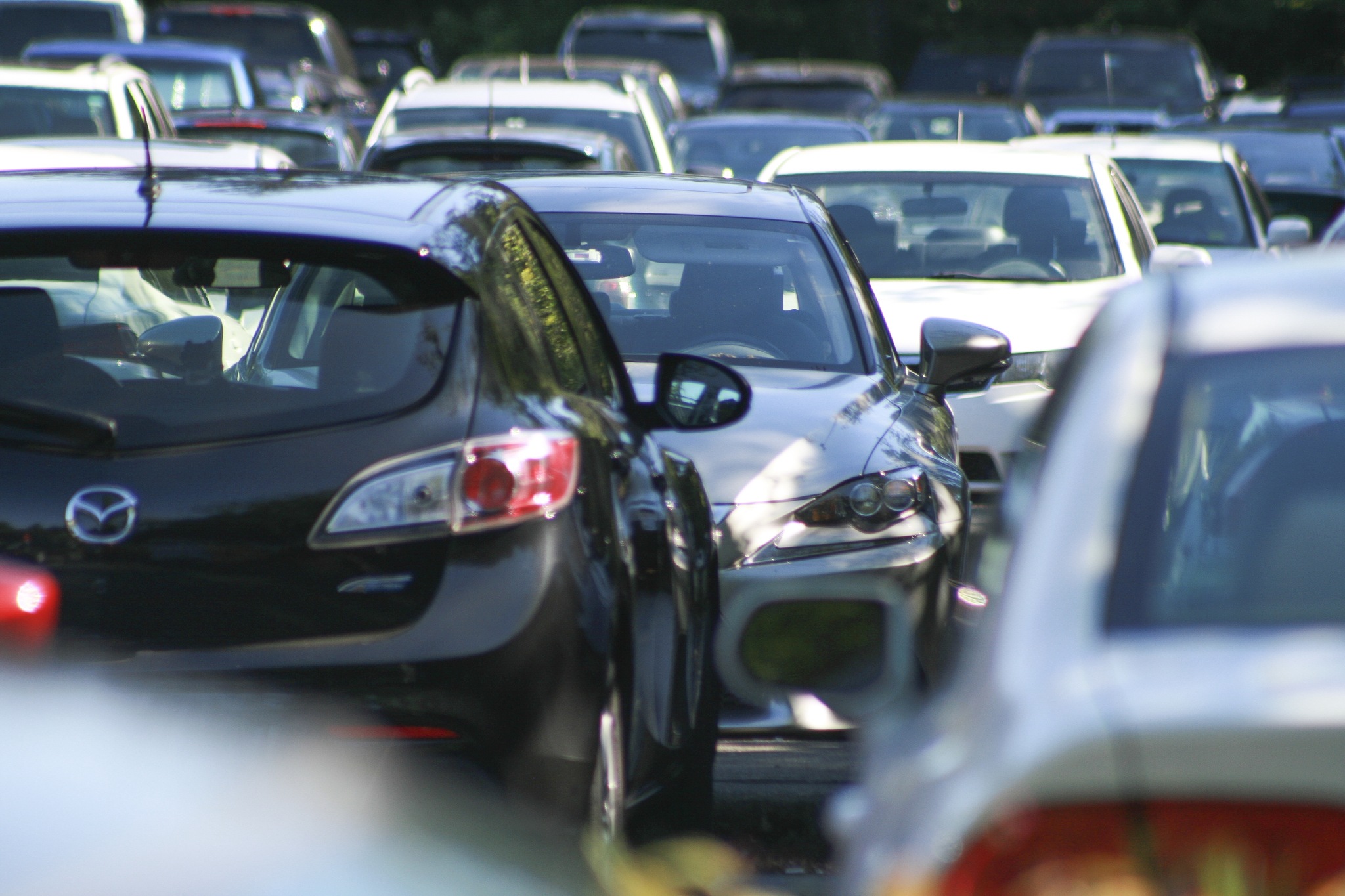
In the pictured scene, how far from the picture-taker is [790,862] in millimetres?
4906

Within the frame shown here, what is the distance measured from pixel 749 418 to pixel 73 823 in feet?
11.2

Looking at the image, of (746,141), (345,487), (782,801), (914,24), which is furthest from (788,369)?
(914,24)

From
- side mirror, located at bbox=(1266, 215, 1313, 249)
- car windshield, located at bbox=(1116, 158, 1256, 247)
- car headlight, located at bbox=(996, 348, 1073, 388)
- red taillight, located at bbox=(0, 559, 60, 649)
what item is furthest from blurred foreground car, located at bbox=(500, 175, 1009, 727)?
car windshield, located at bbox=(1116, 158, 1256, 247)

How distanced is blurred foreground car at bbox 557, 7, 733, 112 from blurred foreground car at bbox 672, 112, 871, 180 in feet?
36.5

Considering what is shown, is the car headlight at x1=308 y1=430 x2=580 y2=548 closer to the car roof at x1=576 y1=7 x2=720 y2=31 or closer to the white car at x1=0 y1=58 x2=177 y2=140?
the white car at x1=0 y1=58 x2=177 y2=140

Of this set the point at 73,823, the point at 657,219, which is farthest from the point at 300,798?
the point at 657,219

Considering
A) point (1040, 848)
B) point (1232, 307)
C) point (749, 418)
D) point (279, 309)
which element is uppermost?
point (1232, 307)

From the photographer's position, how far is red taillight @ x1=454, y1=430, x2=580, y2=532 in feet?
11.3

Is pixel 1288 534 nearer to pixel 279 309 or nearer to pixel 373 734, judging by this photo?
pixel 373 734

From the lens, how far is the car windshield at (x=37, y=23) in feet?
73.6

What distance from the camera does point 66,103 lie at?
13.0 m

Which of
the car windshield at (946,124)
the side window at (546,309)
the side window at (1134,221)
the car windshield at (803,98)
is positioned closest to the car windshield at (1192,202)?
the side window at (1134,221)

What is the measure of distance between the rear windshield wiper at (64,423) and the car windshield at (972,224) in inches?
260

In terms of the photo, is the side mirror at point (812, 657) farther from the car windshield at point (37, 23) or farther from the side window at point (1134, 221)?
the car windshield at point (37, 23)
